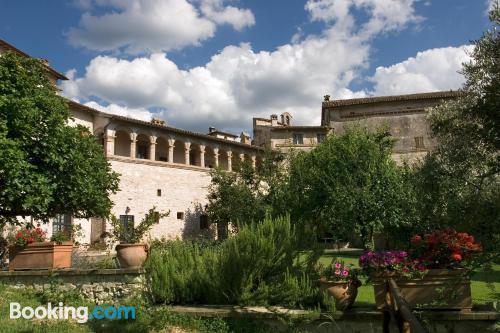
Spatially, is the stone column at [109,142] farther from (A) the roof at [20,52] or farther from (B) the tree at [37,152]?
(B) the tree at [37,152]

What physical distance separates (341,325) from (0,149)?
872cm

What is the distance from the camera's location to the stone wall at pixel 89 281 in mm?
8734

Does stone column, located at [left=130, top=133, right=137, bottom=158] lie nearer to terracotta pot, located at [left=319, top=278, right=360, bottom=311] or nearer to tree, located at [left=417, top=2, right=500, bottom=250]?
tree, located at [left=417, top=2, right=500, bottom=250]

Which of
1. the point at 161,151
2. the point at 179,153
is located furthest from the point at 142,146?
the point at 179,153

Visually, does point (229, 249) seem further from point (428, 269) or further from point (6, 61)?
point (6, 61)

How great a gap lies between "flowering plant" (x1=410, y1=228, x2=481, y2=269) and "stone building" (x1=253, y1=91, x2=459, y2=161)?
99.0 ft

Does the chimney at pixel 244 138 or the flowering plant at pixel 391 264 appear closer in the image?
the flowering plant at pixel 391 264

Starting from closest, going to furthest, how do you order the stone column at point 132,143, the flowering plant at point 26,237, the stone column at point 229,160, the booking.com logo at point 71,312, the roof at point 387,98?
1. the booking.com logo at point 71,312
2. the flowering plant at point 26,237
3. the stone column at point 132,143
4. the roof at point 387,98
5. the stone column at point 229,160

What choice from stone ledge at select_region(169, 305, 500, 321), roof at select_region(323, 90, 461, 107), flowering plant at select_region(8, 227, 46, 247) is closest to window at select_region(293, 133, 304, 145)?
roof at select_region(323, 90, 461, 107)

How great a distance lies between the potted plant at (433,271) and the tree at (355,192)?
13096 mm

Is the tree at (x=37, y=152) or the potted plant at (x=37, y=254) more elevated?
Answer: the tree at (x=37, y=152)

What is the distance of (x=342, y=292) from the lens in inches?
256

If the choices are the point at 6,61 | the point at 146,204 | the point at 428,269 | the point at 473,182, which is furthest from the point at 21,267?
the point at 146,204

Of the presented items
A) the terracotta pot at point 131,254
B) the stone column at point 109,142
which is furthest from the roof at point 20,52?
the terracotta pot at point 131,254
